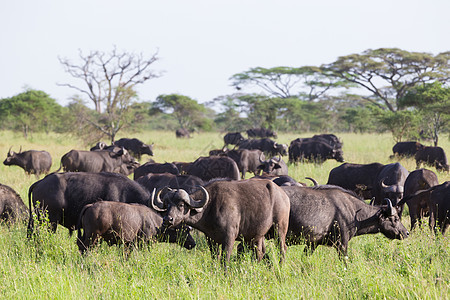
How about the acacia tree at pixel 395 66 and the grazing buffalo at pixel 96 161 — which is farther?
the acacia tree at pixel 395 66

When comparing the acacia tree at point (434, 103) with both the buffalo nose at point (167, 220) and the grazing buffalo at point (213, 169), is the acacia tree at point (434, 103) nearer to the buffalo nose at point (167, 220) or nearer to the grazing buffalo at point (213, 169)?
the grazing buffalo at point (213, 169)

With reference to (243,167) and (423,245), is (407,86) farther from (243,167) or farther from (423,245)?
(423,245)

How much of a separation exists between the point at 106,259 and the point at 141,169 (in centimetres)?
587

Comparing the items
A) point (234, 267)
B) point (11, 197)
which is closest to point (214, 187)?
point (234, 267)

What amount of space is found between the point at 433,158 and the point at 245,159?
5649mm

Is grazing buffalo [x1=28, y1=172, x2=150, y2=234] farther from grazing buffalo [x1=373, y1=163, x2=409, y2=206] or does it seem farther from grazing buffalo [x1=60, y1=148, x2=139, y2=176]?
grazing buffalo [x1=60, y1=148, x2=139, y2=176]

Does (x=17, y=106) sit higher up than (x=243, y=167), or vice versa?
(x=17, y=106)

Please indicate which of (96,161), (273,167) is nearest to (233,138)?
(273,167)

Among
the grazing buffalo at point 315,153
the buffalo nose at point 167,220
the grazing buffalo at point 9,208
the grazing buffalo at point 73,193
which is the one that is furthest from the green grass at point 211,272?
the grazing buffalo at point 315,153

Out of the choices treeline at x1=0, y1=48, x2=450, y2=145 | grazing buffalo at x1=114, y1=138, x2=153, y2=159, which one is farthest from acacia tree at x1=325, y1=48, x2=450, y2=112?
grazing buffalo at x1=114, y1=138, x2=153, y2=159

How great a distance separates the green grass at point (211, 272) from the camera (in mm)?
4277

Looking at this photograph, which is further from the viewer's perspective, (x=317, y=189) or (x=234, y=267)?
(x=317, y=189)

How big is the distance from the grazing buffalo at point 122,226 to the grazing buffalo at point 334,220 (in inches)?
52.7

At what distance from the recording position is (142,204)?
6.39 metres
